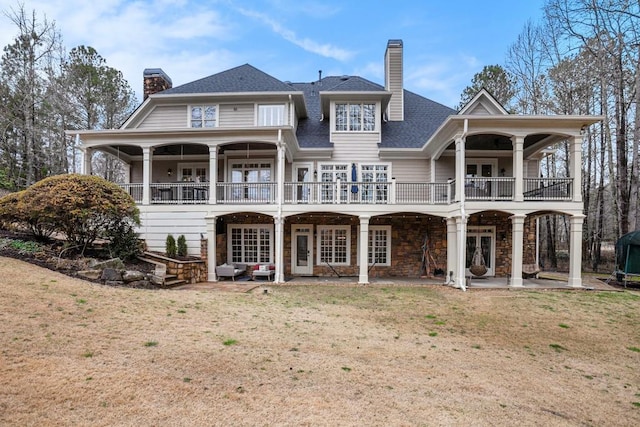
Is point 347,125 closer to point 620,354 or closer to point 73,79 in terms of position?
point 620,354

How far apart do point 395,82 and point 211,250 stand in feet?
38.5

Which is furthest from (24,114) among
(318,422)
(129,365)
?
(318,422)

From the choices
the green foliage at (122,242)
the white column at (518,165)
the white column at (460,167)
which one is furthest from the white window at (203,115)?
the white column at (518,165)

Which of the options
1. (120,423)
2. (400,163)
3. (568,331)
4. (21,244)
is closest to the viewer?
(120,423)

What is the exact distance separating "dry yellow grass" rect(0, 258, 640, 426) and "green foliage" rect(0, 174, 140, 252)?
173 centimetres

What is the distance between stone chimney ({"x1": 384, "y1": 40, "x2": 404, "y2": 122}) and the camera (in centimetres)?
1638

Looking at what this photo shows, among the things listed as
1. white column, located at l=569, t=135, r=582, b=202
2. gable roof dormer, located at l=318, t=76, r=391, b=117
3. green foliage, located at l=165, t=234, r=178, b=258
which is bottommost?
green foliage, located at l=165, t=234, r=178, b=258

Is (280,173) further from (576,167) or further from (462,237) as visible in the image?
(576,167)

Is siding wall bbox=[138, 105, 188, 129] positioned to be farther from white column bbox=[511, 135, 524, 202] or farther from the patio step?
white column bbox=[511, 135, 524, 202]

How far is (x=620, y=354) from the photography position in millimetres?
5957

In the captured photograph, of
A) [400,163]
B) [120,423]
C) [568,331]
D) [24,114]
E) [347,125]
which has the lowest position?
[568,331]

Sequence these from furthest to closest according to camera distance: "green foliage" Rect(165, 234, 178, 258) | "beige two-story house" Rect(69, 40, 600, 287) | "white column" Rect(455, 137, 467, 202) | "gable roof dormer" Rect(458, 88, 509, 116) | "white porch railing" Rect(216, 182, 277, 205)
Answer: "gable roof dormer" Rect(458, 88, 509, 116) → "white porch railing" Rect(216, 182, 277, 205) → "beige two-story house" Rect(69, 40, 600, 287) → "green foliage" Rect(165, 234, 178, 258) → "white column" Rect(455, 137, 467, 202)

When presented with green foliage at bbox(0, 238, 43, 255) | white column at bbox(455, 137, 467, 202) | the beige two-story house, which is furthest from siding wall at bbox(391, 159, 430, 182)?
green foliage at bbox(0, 238, 43, 255)

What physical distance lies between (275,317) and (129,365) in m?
3.39
